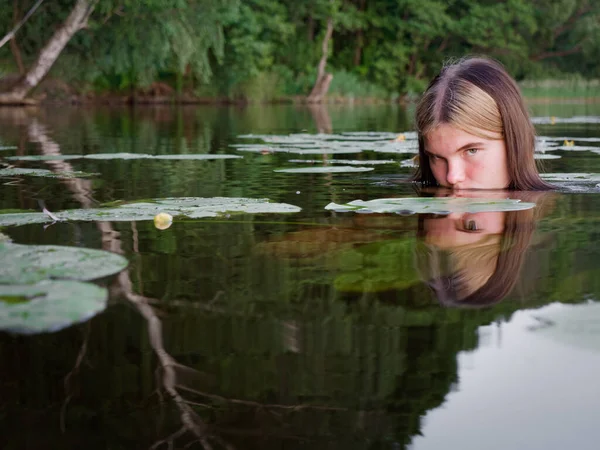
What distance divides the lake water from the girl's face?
2.41 ft

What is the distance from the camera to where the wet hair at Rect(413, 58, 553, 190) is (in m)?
3.30

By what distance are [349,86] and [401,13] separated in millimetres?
4050

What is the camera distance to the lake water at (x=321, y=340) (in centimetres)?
95

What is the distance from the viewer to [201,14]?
15.5m

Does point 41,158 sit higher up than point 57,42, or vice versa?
point 57,42

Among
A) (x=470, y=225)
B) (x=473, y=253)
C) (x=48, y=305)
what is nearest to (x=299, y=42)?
(x=470, y=225)

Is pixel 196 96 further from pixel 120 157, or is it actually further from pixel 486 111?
pixel 486 111

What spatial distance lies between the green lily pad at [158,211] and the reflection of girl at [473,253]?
49 cm

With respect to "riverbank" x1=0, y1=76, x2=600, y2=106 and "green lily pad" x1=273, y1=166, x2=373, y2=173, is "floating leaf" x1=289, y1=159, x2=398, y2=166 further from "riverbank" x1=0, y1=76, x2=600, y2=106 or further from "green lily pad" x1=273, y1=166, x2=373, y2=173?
"riverbank" x1=0, y1=76, x2=600, y2=106

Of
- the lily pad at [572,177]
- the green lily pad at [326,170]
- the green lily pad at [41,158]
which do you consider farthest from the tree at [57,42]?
the lily pad at [572,177]

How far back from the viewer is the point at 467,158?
11.1 feet

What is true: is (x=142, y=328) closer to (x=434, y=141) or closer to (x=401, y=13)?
(x=434, y=141)

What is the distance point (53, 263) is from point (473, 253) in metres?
0.86

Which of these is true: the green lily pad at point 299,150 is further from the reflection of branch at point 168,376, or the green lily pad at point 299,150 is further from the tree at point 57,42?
the tree at point 57,42
